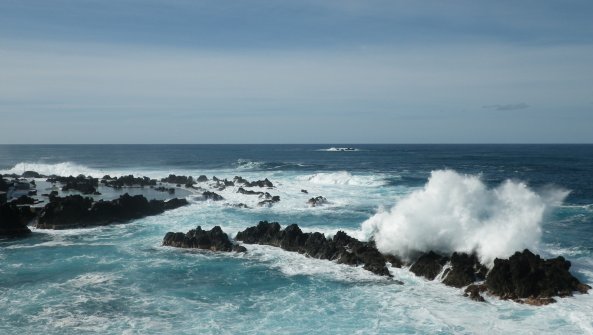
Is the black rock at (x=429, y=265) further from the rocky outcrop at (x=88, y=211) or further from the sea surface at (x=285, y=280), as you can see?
the rocky outcrop at (x=88, y=211)

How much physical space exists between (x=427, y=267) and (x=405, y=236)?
2472mm

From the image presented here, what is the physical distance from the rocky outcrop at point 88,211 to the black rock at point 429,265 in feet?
68.7

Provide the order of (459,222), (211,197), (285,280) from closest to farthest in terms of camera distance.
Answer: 1. (285,280)
2. (459,222)
3. (211,197)

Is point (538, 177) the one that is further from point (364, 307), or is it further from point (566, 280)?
point (364, 307)

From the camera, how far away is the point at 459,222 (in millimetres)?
22859

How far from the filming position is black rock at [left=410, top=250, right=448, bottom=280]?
2020 cm

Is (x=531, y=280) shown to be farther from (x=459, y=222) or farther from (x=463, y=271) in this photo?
(x=459, y=222)

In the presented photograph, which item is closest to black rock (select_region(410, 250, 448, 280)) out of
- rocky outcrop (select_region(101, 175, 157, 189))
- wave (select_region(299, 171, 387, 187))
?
wave (select_region(299, 171, 387, 187))

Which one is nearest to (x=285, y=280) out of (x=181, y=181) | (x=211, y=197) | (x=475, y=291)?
(x=475, y=291)

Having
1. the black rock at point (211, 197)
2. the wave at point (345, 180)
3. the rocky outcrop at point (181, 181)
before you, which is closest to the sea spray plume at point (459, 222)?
the black rock at point (211, 197)

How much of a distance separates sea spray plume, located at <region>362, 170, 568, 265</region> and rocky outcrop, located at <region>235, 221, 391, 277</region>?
4.25ft

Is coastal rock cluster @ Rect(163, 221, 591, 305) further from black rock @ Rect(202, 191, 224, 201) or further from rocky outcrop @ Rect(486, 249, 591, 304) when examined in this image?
black rock @ Rect(202, 191, 224, 201)

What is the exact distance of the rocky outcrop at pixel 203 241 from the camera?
2517cm

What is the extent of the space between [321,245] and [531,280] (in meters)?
9.72
